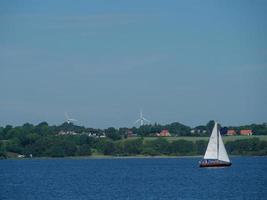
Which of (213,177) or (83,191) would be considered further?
(213,177)

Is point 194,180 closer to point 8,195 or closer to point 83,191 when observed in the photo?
point 83,191

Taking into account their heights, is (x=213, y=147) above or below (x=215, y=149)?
above

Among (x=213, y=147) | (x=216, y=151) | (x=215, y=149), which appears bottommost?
(x=216, y=151)

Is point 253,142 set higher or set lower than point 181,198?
higher

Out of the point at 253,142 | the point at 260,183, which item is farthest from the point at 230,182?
the point at 253,142

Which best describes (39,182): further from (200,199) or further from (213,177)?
(200,199)

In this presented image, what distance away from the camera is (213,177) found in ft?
346

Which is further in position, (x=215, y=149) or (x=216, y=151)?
(x=215, y=149)

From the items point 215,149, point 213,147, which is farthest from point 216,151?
point 213,147

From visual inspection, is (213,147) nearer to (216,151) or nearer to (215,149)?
(215,149)

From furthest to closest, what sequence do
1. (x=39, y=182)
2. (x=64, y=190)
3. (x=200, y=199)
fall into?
(x=39, y=182) → (x=64, y=190) → (x=200, y=199)

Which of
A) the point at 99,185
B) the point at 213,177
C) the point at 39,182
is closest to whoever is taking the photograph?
the point at 99,185

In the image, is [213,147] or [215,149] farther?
[215,149]

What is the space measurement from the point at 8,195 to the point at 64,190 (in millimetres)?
6616
